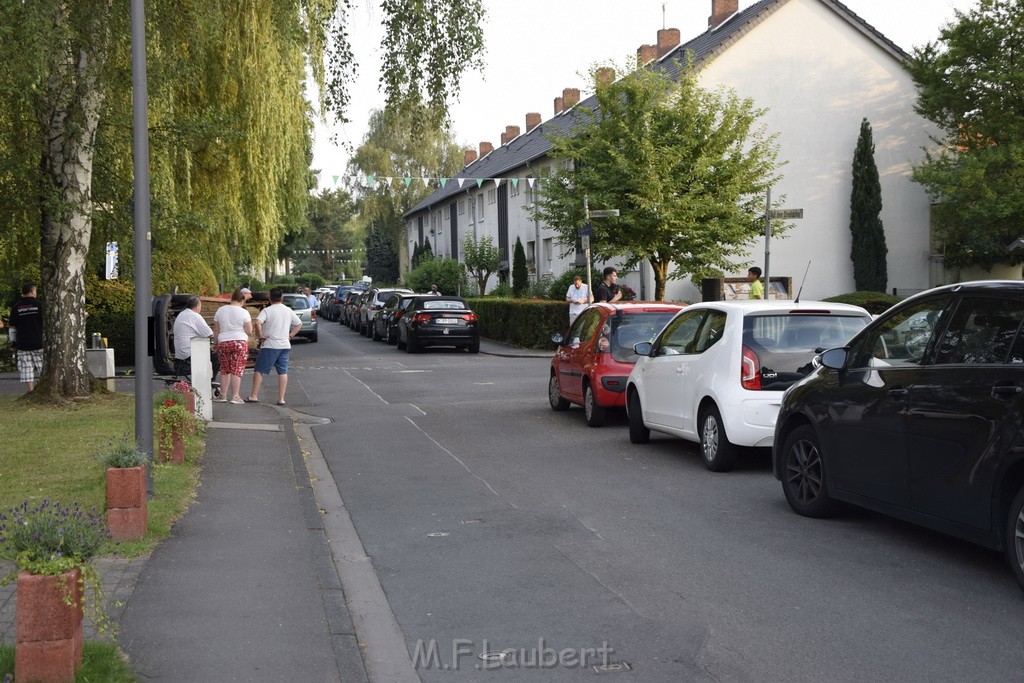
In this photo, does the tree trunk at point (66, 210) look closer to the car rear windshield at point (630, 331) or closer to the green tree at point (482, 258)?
the car rear windshield at point (630, 331)

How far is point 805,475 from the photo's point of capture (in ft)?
26.4

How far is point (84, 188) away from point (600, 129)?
17567 millimetres

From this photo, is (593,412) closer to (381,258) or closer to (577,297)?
(577,297)

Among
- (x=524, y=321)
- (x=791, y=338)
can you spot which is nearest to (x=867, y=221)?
(x=524, y=321)

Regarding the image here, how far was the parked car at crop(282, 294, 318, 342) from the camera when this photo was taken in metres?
36.8

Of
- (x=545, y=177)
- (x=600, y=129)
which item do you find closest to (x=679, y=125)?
(x=600, y=129)

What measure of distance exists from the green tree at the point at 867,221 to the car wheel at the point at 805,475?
29.1 metres

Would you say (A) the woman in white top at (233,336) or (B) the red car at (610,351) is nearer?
(B) the red car at (610,351)

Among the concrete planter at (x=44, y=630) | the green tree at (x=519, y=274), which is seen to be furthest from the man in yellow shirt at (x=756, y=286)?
the green tree at (x=519, y=274)

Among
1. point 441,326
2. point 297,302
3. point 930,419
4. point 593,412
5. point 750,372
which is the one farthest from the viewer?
point 297,302

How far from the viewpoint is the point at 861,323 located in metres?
10.2

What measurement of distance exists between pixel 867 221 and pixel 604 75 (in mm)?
10475

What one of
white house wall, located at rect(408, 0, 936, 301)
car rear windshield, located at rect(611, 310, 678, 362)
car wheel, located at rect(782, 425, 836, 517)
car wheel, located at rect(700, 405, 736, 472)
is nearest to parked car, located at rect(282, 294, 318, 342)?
white house wall, located at rect(408, 0, 936, 301)

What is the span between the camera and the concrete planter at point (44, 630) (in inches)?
165
